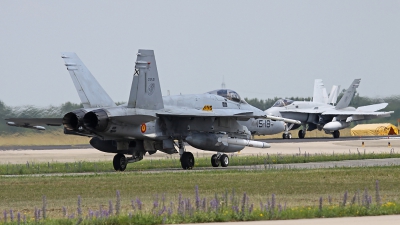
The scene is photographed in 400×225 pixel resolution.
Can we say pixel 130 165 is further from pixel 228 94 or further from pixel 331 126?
pixel 331 126

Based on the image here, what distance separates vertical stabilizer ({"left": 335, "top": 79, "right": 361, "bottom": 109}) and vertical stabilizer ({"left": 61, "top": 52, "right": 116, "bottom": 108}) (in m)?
38.0

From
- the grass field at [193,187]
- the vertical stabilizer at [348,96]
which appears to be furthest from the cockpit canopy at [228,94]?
the vertical stabilizer at [348,96]

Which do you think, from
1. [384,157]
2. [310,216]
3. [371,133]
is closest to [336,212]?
[310,216]

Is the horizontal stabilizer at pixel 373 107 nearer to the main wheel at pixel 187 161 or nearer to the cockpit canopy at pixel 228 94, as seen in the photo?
the cockpit canopy at pixel 228 94

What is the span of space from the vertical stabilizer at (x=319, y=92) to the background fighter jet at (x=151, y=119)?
136 ft

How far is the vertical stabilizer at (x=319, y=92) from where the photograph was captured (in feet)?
234

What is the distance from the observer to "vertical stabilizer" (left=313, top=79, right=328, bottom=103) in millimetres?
71188

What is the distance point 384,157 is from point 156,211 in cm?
2196

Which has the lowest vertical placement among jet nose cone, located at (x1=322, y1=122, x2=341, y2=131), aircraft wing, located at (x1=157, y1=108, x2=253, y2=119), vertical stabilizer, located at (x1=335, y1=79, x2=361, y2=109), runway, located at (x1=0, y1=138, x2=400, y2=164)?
runway, located at (x1=0, y1=138, x2=400, y2=164)

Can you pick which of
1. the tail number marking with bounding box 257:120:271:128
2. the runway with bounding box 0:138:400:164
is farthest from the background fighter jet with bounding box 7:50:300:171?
the runway with bounding box 0:138:400:164

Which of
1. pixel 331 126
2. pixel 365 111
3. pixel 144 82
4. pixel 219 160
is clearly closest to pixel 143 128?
pixel 144 82

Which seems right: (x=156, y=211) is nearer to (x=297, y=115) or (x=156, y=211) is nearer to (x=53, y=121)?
(x=53, y=121)

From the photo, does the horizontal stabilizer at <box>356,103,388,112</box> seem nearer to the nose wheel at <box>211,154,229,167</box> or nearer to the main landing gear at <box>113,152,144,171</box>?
the nose wheel at <box>211,154,229,167</box>

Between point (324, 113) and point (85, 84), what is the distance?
3700 centimetres
